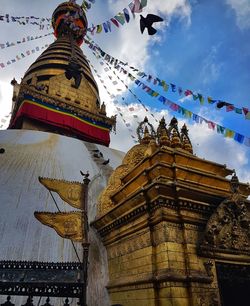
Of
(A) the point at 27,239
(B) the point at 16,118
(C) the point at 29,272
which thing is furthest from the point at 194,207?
(B) the point at 16,118

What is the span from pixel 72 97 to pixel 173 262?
13442mm

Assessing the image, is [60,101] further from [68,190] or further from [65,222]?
[65,222]

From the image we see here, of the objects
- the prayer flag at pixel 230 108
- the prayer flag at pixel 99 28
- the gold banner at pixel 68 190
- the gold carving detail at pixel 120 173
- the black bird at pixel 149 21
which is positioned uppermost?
the prayer flag at pixel 99 28

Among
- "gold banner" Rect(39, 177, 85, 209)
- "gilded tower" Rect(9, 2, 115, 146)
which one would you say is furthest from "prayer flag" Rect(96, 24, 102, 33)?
"gold banner" Rect(39, 177, 85, 209)

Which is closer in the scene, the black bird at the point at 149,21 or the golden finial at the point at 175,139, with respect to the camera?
the golden finial at the point at 175,139

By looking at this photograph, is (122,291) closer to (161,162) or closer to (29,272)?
(29,272)

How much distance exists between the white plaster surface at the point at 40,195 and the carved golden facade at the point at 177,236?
2.10 feet

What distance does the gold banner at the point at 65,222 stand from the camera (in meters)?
5.43

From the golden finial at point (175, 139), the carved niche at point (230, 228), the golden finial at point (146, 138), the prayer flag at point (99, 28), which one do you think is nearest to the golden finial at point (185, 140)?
the golden finial at point (175, 139)

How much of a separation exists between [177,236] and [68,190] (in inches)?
97.6

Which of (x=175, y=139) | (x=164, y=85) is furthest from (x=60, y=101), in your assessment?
(x=175, y=139)

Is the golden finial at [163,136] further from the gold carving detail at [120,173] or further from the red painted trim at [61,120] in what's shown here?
the red painted trim at [61,120]

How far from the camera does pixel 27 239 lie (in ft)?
24.6

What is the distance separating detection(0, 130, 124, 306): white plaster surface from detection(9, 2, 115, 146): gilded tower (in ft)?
8.56
